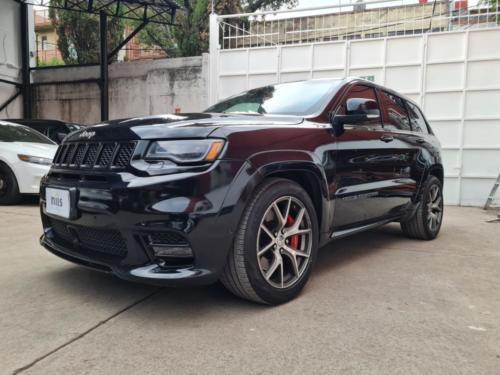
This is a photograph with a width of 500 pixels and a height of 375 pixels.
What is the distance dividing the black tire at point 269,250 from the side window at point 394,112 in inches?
64.5

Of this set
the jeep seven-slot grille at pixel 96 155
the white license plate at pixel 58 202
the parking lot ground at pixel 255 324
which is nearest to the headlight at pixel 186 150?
the jeep seven-slot grille at pixel 96 155

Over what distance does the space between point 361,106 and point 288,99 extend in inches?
22.5

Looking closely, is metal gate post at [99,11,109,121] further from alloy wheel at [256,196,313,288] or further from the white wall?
alloy wheel at [256,196,313,288]

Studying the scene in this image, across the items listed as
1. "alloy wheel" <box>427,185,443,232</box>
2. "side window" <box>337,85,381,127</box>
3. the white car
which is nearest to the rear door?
"side window" <box>337,85,381,127</box>

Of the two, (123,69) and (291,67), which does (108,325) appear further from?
(123,69)

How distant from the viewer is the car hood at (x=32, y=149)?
6.64 metres

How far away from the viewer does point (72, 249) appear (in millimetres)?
2789

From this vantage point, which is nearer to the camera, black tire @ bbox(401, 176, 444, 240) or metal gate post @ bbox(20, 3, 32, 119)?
black tire @ bbox(401, 176, 444, 240)

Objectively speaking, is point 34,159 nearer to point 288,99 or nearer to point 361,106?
point 288,99

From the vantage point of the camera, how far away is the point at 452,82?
26.4 feet

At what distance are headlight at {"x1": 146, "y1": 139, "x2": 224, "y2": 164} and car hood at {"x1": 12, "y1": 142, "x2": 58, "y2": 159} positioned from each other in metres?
4.85

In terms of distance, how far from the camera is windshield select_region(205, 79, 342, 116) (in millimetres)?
3428

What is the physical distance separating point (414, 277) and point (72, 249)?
249cm

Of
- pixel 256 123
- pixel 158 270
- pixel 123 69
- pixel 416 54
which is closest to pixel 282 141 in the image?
pixel 256 123
